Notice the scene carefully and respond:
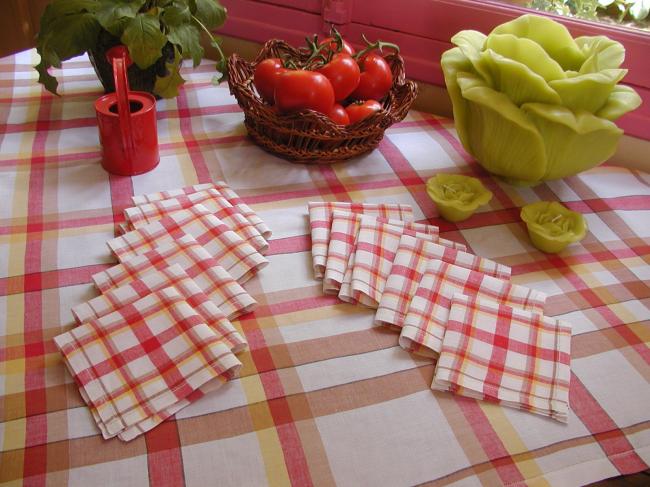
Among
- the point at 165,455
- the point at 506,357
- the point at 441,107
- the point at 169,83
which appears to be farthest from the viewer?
the point at 441,107

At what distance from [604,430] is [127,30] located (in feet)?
2.80

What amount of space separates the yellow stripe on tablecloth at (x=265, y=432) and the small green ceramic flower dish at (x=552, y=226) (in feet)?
1.54

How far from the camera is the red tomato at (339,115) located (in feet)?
3.04

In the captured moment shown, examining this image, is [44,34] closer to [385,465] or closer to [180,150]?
[180,150]

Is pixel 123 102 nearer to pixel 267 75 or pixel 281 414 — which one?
pixel 267 75

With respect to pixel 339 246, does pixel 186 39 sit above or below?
above

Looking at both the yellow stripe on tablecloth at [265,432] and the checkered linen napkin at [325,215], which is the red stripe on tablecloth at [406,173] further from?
the yellow stripe on tablecloth at [265,432]

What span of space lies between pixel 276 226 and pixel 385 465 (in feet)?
1.29

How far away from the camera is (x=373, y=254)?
0.74 m

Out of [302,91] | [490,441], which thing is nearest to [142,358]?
[490,441]

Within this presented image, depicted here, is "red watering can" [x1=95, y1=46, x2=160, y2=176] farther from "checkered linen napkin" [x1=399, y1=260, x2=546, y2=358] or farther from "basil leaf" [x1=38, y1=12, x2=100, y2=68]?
"checkered linen napkin" [x1=399, y1=260, x2=546, y2=358]

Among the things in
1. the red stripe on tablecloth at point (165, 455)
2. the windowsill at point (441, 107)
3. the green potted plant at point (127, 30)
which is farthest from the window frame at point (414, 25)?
the red stripe on tablecloth at point (165, 455)

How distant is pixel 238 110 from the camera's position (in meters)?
1.12

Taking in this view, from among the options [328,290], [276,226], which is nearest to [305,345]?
[328,290]
